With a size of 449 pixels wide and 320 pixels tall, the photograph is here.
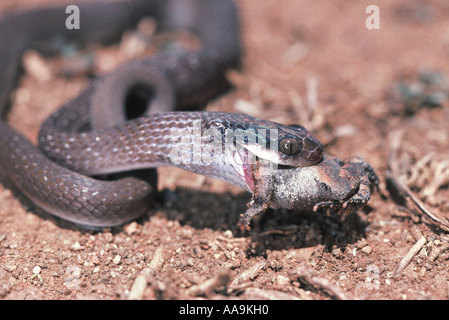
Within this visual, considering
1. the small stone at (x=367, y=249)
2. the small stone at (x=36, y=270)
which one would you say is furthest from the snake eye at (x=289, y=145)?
the small stone at (x=36, y=270)

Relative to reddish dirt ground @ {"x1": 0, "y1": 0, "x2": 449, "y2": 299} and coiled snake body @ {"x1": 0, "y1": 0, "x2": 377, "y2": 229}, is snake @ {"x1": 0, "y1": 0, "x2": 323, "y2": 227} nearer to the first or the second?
coiled snake body @ {"x1": 0, "y1": 0, "x2": 377, "y2": 229}

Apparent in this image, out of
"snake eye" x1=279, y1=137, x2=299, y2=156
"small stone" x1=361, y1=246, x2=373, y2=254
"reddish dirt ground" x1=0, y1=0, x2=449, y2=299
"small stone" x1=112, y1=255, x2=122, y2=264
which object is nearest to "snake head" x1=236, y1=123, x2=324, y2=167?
"snake eye" x1=279, y1=137, x2=299, y2=156

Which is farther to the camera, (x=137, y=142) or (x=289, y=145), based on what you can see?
(x=137, y=142)

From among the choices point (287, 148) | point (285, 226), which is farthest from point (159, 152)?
point (285, 226)

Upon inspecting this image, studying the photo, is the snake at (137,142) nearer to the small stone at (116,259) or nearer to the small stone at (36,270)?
the small stone at (116,259)

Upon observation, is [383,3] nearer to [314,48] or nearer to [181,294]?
[314,48]

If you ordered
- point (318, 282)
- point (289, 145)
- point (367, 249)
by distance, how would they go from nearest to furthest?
point (318, 282) < point (289, 145) < point (367, 249)

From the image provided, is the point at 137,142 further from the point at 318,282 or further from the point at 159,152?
the point at 318,282
